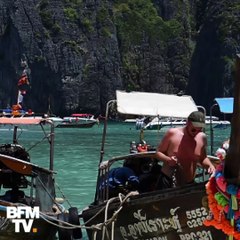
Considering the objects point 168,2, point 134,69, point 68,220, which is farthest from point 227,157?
point 168,2

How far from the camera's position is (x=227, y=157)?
20.6ft

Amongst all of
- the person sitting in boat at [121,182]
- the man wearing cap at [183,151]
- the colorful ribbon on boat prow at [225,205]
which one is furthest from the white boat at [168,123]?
the colorful ribbon on boat prow at [225,205]

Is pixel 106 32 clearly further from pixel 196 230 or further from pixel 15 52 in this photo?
pixel 196 230

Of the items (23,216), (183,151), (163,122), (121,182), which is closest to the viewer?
(183,151)

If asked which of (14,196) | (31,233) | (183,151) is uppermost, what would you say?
(183,151)

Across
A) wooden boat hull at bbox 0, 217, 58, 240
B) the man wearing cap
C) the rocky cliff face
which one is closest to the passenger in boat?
wooden boat hull at bbox 0, 217, 58, 240

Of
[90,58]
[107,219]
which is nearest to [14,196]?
[107,219]

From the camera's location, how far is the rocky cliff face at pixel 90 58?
136 meters

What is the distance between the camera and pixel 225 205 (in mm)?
6488

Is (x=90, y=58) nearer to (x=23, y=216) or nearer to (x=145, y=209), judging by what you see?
(x=23, y=216)

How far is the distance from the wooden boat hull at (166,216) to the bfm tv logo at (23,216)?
2203 mm

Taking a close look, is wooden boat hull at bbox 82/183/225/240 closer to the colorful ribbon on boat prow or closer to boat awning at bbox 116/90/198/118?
the colorful ribbon on boat prow

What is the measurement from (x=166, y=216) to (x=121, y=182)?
2.36m

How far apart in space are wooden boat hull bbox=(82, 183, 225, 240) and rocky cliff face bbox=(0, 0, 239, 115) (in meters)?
124
